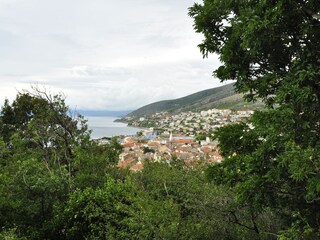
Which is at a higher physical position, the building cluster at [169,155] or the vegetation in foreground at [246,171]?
the vegetation in foreground at [246,171]

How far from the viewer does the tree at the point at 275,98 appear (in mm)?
5008

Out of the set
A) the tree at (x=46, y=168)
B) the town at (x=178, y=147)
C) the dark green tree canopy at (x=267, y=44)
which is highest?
the dark green tree canopy at (x=267, y=44)

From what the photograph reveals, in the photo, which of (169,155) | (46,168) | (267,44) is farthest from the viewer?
(169,155)

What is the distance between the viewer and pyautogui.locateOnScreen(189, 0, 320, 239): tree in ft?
16.4

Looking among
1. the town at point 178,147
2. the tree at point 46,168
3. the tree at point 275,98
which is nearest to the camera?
the tree at point 275,98

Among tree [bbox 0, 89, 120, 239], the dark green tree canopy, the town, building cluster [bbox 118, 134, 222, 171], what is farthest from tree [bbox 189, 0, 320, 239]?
tree [bbox 0, 89, 120, 239]

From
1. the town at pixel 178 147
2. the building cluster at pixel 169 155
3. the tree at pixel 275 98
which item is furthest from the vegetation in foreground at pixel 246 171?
the building cluster at pixel 169 155

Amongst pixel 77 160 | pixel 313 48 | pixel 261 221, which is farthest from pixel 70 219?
pixel 313 48

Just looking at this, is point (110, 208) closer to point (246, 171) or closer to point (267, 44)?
point (246, 171)

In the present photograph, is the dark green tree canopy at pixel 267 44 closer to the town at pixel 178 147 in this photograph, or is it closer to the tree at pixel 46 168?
the town at pixel 178 147

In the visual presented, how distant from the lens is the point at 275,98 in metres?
5.38

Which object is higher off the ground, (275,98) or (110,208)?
(275,98)

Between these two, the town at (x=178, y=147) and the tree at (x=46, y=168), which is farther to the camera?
the town at (x=178, y=147)

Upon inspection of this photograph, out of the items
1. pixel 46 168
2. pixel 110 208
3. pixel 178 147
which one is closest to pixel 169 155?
pixel 46 168
